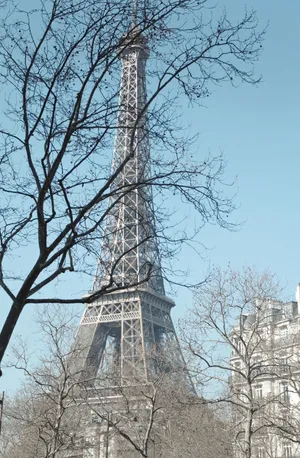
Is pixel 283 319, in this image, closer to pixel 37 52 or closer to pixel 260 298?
pixel 260 298

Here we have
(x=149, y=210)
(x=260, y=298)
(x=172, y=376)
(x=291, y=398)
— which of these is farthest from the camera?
(x=291, y=398)

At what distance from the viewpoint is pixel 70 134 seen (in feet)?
30.1

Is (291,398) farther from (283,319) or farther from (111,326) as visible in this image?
(111,326)

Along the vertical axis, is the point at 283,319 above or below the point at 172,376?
above

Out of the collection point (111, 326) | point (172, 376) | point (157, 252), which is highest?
point (111, 326)

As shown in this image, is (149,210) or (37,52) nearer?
(37,52)

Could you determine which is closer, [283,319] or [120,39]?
[120,39]

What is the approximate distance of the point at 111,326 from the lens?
68.8 metres

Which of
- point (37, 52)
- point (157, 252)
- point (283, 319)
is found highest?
point (283, 319)

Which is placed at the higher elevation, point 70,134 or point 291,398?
point 291,398

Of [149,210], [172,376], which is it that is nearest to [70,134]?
[149,210]

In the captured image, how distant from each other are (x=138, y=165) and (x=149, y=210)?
26.6 inches

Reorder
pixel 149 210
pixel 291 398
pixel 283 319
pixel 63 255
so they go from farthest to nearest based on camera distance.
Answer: pixel 283 319, pixel 291 398, pixel 149 210, pixel 63 255

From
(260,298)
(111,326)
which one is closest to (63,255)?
(260,298)
